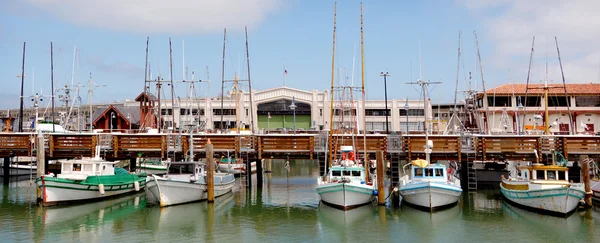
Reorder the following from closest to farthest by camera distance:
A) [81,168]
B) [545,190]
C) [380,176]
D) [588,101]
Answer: [545,190], [380,176], [81,168], [588,101]

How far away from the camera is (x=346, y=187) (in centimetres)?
2917

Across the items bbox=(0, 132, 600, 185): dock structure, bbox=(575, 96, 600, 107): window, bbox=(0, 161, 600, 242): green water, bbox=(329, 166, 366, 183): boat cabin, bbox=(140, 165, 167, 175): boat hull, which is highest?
bbox=(575, 96, 600, 107): window

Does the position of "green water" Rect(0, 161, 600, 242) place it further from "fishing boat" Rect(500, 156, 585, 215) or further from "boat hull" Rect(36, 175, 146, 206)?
"boat hull" Rect(36, 175, 146, 206)

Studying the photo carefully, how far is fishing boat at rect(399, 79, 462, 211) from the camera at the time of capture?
1133 inches

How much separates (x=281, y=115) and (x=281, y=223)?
61170 millimetres

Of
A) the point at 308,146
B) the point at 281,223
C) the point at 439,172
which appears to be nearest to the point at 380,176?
the point at 439,172

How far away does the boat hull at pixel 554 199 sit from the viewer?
87.1ft

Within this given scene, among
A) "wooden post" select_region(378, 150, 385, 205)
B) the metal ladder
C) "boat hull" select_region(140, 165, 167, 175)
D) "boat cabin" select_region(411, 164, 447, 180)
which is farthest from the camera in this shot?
"boat hull" select_region(140, 165, 167, 175)

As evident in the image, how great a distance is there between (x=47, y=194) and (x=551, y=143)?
107ft

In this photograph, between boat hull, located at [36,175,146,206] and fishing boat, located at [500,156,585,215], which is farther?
boat hull, located at [36,175,146,206]

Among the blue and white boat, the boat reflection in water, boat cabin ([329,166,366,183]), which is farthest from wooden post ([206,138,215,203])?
the blue and white boat

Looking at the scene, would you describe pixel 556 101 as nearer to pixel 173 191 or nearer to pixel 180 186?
pixel 180 186

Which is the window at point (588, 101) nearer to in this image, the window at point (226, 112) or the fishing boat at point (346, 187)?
the fishing boat at point (346, 187)

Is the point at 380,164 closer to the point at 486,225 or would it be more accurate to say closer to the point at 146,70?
the point at 486,225
